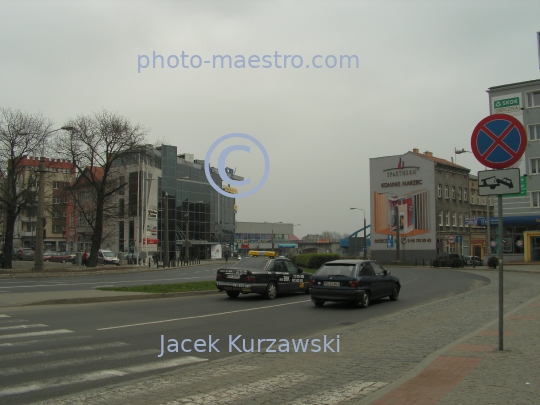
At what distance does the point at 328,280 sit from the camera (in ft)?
52.7

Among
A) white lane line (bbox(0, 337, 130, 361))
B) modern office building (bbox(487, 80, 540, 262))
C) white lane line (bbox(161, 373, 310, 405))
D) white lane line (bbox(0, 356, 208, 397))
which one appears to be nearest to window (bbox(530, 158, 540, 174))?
modern office building (bbox(487, 80, 540, 262))

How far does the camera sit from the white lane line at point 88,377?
6539 mm

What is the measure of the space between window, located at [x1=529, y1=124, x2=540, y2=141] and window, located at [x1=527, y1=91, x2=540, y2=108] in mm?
2313

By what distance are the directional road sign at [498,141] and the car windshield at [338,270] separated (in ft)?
27.4

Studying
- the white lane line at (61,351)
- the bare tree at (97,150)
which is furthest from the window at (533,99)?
the white lane line at (61,351)

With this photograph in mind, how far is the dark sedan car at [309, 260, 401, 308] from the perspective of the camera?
15.8 meters

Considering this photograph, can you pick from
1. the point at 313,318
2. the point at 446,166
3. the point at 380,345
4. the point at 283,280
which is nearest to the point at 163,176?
the point at 446,166

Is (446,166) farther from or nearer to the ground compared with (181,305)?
farther from the ground

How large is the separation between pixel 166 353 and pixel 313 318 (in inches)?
220

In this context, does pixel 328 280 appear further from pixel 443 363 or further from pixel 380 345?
pixel 443 363

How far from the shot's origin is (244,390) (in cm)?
648

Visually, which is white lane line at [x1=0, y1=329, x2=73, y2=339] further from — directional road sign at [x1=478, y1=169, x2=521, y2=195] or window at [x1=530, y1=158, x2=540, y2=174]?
window at [x1=530, y1=158, x2=540, y2=174]

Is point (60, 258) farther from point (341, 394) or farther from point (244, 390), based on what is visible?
point (341, 394)

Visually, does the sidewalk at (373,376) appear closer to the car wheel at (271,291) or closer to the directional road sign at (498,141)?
the directional road sign at (498,141)
